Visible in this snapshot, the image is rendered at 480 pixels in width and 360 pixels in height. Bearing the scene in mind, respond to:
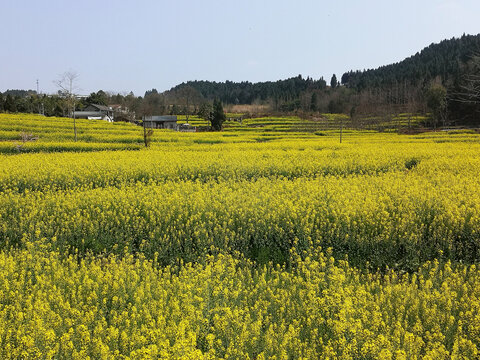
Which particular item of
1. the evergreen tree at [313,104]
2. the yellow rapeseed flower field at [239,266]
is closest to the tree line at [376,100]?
the evergreen tree at [313,104]

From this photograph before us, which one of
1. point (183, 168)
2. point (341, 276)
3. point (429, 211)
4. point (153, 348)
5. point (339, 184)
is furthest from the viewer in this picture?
point (183, 168)

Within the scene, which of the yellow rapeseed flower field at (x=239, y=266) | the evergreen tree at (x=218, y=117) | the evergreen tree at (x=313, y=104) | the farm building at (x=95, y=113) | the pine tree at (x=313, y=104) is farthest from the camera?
the pine tree at (x=313, y=104)

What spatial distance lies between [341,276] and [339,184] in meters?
7.38

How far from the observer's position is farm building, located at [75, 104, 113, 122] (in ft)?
243

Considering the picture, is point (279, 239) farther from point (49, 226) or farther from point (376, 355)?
point (49, 226)

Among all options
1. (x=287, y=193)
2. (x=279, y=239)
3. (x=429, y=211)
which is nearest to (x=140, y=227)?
(x=279, y=239)

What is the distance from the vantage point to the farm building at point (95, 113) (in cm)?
7419

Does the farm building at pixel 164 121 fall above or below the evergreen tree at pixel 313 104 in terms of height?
below

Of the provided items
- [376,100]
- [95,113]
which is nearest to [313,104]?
[376,100]

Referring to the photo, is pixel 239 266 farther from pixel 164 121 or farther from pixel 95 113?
pixel 95 113

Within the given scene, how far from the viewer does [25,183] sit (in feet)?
42.0

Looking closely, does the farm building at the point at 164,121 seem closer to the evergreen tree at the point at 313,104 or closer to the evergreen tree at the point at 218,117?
the evergreen tree at the point at 218,117

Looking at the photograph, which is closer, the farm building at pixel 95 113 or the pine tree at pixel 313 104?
the farm building at pixel 95 113

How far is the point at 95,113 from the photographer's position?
251ft
